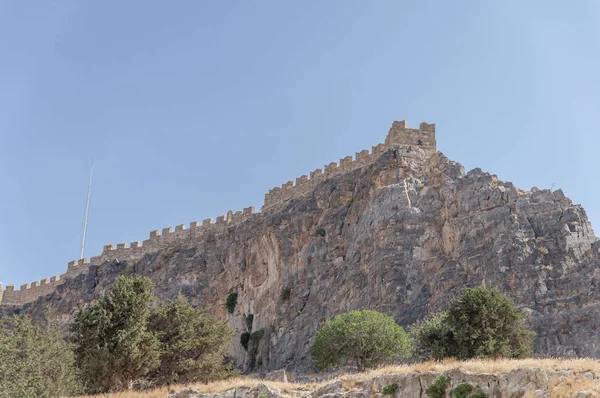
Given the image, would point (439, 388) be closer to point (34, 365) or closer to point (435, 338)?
point (435, 338)

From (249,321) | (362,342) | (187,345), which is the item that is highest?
(249,321)

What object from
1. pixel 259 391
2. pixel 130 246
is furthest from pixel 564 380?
pixel 130 246

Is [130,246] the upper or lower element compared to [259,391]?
upper

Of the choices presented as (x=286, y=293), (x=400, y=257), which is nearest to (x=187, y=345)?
(x=400, y=257)

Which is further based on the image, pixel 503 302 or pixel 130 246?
pixel 130 246

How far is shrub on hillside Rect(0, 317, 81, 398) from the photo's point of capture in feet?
112

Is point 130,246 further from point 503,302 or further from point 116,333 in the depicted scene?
point 503,302

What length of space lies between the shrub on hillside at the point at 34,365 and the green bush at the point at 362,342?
12.7 meters

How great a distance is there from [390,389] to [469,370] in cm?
297

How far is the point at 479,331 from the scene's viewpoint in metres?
36.4

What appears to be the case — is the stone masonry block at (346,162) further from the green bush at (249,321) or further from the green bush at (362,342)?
the green bush at (362,342)

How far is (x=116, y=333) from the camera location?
35312 millimetres

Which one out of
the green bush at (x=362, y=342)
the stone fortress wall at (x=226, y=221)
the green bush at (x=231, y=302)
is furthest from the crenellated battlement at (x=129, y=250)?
the green bush at (x=362, y=342)

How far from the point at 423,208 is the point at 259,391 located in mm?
23460
